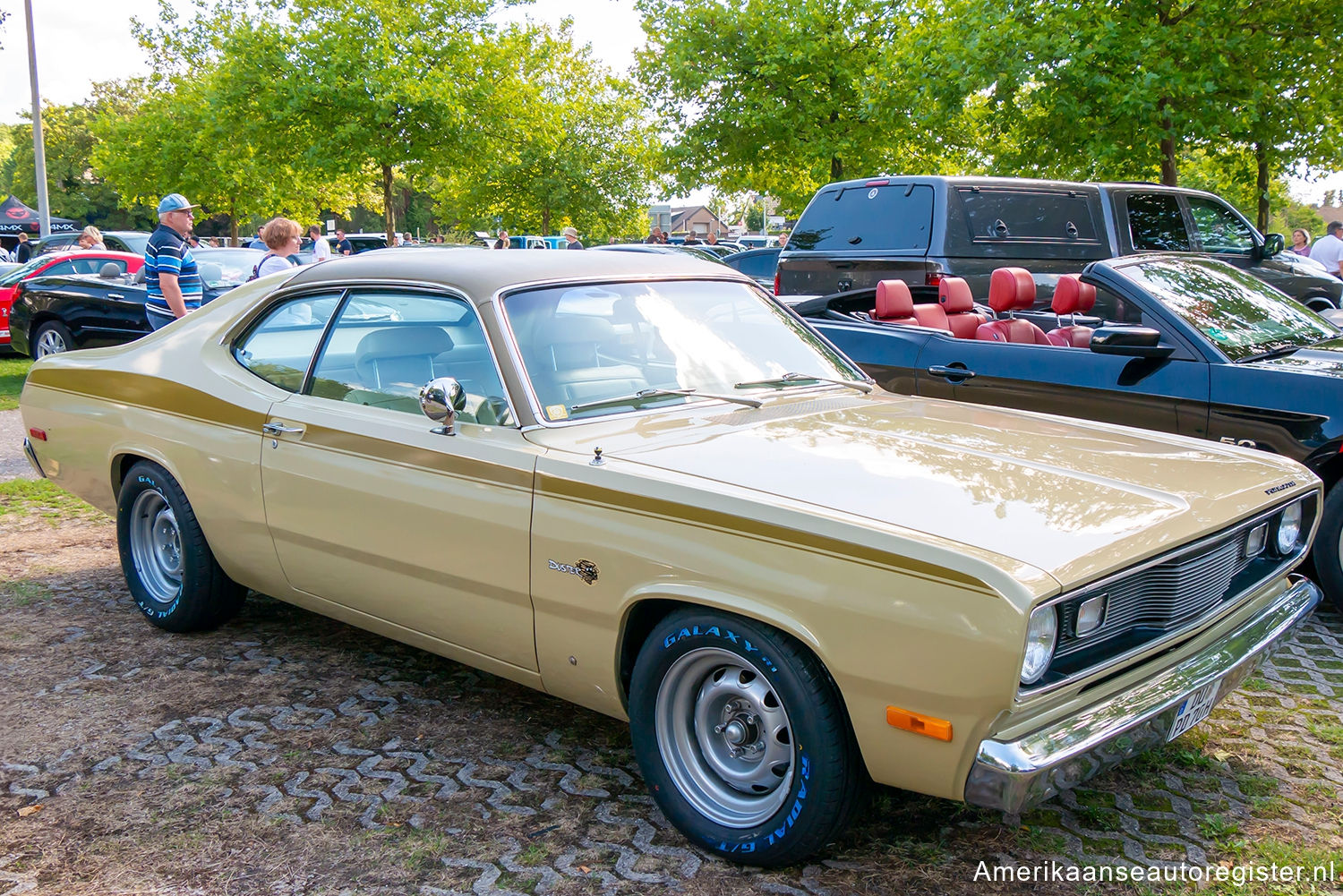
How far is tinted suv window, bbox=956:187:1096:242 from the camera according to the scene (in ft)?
29.7

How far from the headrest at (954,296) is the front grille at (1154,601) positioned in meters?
3.70

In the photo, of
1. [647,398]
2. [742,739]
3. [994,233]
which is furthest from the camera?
[994,233]

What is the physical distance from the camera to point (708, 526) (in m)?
2.85

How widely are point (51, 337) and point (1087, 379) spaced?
11862 millimetres

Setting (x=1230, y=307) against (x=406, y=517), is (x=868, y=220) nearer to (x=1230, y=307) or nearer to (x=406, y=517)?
(x=1230, y=307)

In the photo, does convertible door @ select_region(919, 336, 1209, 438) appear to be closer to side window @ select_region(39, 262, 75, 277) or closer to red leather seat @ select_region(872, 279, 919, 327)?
red leather seat @ select_region(872, 279, 919, 327)

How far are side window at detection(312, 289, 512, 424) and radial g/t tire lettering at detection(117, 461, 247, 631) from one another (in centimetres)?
100

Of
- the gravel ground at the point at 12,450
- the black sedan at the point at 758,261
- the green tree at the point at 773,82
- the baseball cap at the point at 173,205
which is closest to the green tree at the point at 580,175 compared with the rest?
the green tree at the point at 773,82

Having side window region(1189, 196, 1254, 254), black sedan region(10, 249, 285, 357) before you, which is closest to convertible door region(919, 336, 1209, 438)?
side window region(1189, 196, 1254, 254)

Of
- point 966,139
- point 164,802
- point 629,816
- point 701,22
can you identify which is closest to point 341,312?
point 164,802

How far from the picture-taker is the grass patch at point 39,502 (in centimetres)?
695

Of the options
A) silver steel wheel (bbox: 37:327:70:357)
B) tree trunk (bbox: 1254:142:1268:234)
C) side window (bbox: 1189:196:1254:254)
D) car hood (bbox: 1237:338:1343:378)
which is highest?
tree trunk (bbox: 1254:142:1268:234)

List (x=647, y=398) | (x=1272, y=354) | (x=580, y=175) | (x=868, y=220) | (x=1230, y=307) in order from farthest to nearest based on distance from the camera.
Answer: (x=580, y=175), (x=868, y=220), (x=1230, y=307), (x=1272, y=354), (x=647, y=398)

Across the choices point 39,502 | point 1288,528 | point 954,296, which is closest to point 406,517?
point 1288,528
